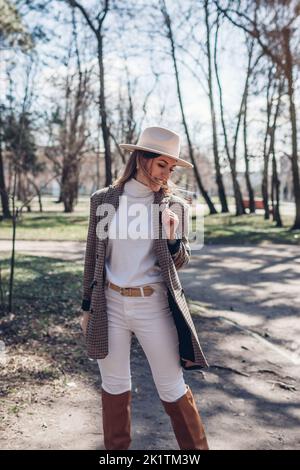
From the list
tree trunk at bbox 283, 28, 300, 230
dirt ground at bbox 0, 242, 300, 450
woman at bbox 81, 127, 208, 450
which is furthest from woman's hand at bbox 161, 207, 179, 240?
tree trunk at bbox 283, 28, 300, 230

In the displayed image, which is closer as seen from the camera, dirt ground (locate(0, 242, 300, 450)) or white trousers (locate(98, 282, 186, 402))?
white trousers (locate(98, 282, 186, 402))

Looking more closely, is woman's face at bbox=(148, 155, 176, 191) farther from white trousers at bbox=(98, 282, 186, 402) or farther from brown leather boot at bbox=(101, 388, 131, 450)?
brown leather boot at bbox=(101, 388, 131, 450)

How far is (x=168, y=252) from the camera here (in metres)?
2.75

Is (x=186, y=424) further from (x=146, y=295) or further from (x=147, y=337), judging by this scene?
(x=146, y=295)

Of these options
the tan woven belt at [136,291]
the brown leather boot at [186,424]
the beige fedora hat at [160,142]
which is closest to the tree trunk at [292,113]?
the beige fedora hat at [160,142]

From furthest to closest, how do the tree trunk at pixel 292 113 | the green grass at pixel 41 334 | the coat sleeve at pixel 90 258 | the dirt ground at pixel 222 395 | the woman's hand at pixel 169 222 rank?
the tree trunk at pixel 292 113 → the green grass at pixel 41 334 → the dirt ground at pixel 222 395 → the coat sleeve at pixel 90 258 → the woman's hand at pixel 169 222

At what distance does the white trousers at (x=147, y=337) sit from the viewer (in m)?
2.72

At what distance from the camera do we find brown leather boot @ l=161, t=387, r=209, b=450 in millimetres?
2717

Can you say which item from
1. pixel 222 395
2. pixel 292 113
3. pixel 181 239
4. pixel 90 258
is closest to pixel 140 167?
pixel 181 239

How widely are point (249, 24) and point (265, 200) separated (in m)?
12.2

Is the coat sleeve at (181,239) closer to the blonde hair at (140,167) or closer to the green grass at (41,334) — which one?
the blonde hair at (140,167)

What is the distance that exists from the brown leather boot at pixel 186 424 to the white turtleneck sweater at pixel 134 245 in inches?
26.0

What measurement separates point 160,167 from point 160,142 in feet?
0.43
